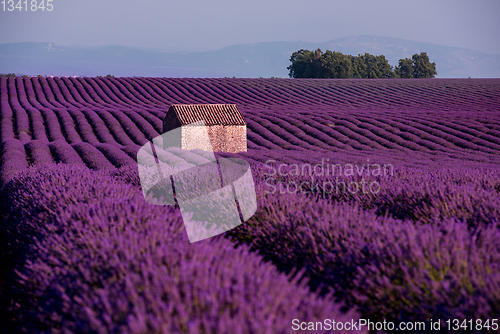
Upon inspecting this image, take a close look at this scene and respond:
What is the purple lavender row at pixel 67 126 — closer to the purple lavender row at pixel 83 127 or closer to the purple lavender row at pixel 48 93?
the purple lavender row at pixel 83 127

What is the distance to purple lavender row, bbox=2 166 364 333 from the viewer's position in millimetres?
1795

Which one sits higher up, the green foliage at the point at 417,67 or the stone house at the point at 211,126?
the green foliage at the point at 417,67

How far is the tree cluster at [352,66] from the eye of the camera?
59.4 meters

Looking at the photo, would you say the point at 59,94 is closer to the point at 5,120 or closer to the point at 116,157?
the point at 5,120

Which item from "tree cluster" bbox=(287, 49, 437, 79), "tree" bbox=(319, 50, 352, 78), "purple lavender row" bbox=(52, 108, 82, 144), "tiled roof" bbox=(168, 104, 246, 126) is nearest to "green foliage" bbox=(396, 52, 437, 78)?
"tree cluster" bbox=(287, 49, 437, 79)

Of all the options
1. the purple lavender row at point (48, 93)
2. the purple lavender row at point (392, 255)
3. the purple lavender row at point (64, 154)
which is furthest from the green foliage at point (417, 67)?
the purple lavender row at point (392, 255)

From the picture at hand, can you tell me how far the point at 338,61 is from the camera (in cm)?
5928

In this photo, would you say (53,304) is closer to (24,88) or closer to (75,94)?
(75,94)

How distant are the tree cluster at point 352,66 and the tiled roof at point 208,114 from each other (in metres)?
45.7

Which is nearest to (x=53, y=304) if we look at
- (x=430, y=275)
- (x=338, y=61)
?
(x=430, y=275)

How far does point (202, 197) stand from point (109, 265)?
240 centimetres

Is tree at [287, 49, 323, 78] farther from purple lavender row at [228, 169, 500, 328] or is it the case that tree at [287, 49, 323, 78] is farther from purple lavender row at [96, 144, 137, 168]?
purple lavender row at [228, 169, 500, 328]

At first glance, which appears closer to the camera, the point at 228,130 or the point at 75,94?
the point at 228,130

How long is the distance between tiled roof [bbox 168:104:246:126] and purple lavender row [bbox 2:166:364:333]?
43.5 ft
